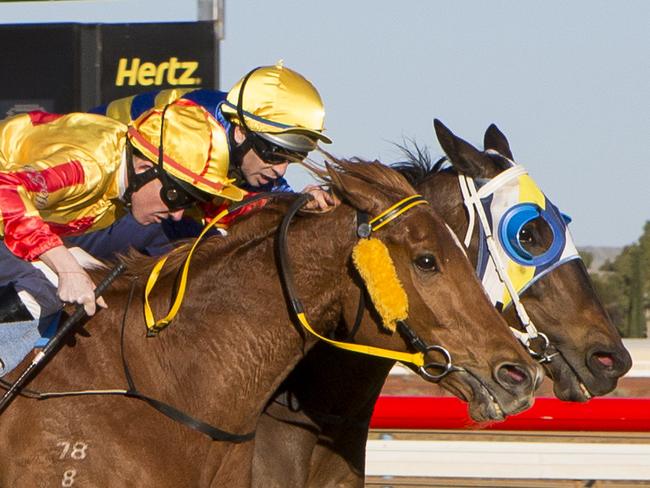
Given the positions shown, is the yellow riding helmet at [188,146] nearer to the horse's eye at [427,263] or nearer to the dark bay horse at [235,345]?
the dark bay horse at [235,345]

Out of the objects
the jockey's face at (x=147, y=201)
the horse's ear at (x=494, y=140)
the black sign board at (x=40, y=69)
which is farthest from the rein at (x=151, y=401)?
the black sign board at (x=40, y=69)

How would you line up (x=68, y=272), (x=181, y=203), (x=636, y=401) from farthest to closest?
(x=636, y=401) < (x=181, y=203) < (x=68, y=272)

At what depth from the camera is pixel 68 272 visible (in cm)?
360

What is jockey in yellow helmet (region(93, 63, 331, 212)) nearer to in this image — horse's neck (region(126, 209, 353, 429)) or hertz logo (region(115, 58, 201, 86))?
horse's neck (region(126, 209, 353, 429))

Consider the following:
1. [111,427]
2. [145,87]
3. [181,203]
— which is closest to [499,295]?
[181,203]

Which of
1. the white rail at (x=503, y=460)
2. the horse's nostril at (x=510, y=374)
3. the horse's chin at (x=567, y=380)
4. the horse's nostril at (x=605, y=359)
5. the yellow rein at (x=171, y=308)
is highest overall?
the yellow rein at (x=171, y=308)

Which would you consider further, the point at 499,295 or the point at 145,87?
the point at 145,87

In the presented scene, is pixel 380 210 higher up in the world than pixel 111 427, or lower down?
higher up

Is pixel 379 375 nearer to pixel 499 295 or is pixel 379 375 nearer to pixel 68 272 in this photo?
pixel 499 295

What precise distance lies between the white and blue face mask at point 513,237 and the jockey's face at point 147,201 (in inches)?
45.3

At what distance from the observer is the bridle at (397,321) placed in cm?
368

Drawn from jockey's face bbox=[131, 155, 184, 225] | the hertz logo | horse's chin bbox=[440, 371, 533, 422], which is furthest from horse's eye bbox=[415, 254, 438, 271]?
the hertz logo

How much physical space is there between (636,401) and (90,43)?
2.98m

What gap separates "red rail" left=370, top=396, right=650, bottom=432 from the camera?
581cm
